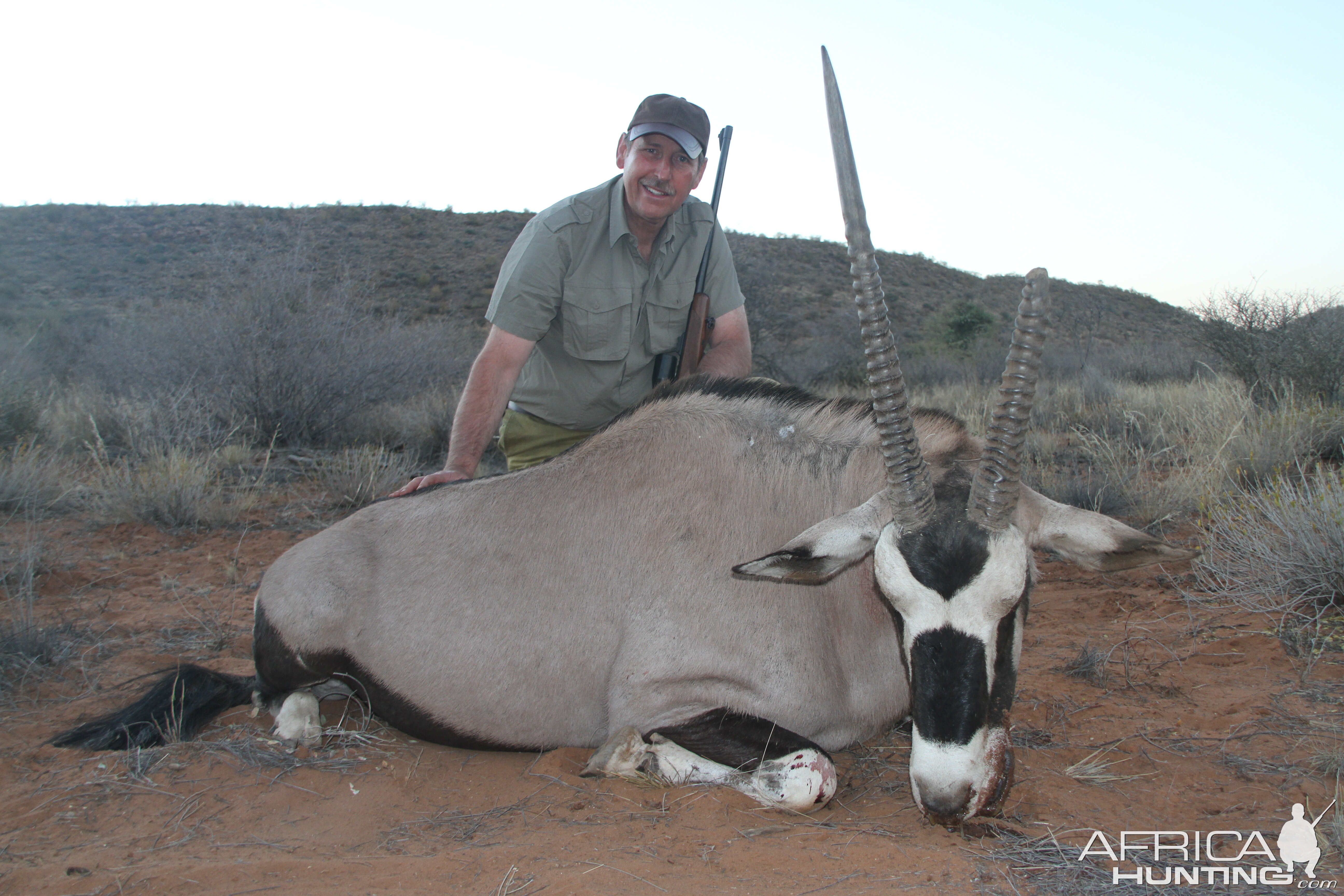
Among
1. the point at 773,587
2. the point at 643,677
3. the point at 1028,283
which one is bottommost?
the point at 643,677

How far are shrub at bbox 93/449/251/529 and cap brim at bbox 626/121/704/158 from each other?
5225 millimetres

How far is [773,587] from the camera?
10.9 feet

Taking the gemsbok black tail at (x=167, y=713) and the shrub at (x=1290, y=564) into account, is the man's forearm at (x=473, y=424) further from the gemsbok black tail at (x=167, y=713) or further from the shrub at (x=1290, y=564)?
the shrub at (x=1290, y=564)

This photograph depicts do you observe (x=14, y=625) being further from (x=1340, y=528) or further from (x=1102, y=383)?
(x=1102, y=383)

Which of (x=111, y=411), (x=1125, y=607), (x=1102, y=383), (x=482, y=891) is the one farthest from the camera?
(x=1102, y=383)

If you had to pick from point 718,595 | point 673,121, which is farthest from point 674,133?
point 718,595

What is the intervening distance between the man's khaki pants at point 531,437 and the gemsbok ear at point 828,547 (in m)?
2.76

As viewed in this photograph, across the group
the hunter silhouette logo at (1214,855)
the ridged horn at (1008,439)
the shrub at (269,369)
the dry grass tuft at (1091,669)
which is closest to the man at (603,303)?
the ridged horn at (1008,439)

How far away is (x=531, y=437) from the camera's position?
568 cm

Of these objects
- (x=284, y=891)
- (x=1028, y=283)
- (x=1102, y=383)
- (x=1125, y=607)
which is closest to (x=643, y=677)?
(x=284, y=891)

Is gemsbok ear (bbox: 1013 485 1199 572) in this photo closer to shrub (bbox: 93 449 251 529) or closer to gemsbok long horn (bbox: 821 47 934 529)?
gemsbok long horn (bbox: 821 47 934 529)

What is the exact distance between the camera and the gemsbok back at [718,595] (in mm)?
2691

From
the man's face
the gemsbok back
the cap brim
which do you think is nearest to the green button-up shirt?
the man's face

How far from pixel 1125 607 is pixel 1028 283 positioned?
3735mm
